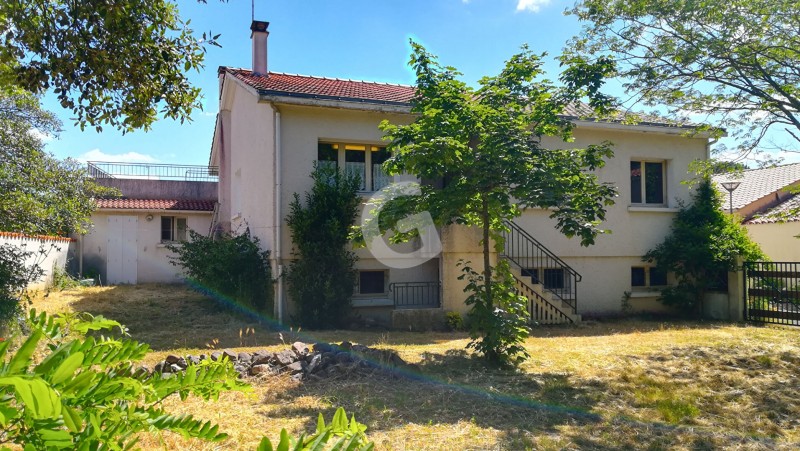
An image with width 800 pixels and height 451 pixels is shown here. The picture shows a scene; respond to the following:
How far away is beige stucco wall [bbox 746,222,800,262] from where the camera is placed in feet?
65.5

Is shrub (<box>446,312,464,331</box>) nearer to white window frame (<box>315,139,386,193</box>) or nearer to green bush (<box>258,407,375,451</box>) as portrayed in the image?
white window frame (<box>315,139,386,193</box>)

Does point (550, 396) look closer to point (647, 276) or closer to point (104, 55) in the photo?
point (104, 55)

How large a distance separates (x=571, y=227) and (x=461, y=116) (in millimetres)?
2005

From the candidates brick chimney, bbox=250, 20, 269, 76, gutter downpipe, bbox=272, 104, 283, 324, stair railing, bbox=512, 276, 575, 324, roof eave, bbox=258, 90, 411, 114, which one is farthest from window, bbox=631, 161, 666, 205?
brick chimney, bbox=250, 20, 269, 76

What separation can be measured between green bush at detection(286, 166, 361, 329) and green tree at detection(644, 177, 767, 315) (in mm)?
7893

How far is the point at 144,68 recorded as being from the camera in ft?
21.0

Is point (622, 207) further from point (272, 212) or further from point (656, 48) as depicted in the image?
point (272, 212)

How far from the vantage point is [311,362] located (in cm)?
687

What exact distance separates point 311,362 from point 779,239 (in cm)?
2137

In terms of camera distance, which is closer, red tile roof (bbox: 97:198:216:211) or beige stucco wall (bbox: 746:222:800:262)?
red tile roof (bbox: 97:198:216:211)

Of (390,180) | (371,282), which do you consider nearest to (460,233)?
(390,180)

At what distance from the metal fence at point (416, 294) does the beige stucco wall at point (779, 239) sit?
1491 centimetres

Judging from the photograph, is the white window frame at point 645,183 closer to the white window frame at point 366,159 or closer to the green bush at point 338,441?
the white window frame at point 366,159

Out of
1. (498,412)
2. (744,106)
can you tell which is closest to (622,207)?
(744,106)
